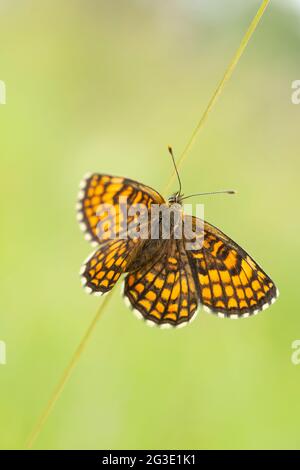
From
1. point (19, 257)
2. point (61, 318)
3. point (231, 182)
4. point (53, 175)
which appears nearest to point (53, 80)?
point (53, 175)

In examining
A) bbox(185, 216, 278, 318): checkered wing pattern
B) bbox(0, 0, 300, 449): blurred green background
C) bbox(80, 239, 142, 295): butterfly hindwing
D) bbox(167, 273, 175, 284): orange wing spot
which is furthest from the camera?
bbox(0, 0, 300, 449): blurred green background

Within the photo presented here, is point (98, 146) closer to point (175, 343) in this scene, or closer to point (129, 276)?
point (175, 343)

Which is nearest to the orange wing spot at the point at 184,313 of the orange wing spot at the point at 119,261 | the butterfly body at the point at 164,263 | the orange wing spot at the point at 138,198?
the butterfly body at the point at 164,263

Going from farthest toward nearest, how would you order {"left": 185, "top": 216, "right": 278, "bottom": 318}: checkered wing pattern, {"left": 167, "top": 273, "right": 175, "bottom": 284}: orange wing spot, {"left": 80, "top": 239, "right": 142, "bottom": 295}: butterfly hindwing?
{"left": 167, "top": 273, "right": 175, "bottom": 284}: orange wing spot
{"left": 185, "top": 216, "right": 278, "bottom": 318}: checkered wing pattern
{"left": 80, "top": 239, "right": 142, "bottom": 295}: butterfly hindwing

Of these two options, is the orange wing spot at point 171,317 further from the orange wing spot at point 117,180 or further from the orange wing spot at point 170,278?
the orange wing spot at point 117,180

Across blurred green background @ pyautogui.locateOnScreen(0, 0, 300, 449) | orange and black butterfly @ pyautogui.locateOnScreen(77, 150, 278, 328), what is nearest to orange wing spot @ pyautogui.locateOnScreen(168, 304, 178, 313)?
orange and black butterfly @ pyautogui.locateOnScreen(77, 150, 278, 328)

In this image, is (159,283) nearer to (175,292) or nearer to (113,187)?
(175,292)

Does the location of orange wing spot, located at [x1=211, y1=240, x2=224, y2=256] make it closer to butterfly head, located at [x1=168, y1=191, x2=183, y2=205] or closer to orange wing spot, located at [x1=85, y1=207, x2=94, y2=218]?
butterfly head, located at [x1=168, y1=191, x2=183, y2=205]
